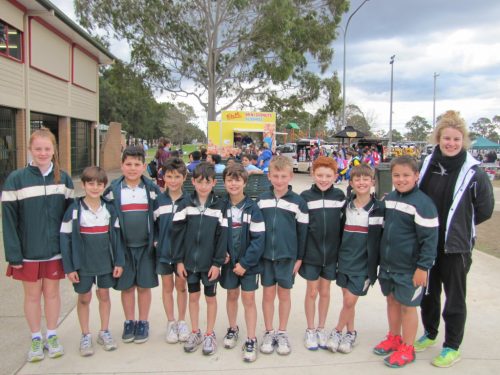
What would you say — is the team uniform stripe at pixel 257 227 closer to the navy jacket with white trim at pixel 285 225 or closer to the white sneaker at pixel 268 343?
the navy jacket with white trim at pixel 285 225

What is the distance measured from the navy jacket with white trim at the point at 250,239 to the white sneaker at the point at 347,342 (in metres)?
0.84

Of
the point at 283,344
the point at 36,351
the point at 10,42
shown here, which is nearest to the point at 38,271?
the point at 36,351

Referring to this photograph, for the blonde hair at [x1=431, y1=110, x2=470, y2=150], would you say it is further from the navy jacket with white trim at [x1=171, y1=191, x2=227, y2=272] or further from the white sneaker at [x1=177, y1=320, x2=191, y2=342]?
the white sneaker at [x1=177, y1=320, x2=191, y2=342]

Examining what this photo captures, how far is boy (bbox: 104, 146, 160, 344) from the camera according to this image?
11.1 feet

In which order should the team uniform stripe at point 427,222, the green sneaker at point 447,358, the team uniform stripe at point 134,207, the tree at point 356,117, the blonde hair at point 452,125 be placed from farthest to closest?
the tree at point 356,117, the team uniform stripe at point 134,207, the blonde hair at point 452,125, the green sneaker at point 447,358, the team uniform stripe at point 427,222

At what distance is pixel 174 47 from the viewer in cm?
2377

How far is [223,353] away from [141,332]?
2.33 ft

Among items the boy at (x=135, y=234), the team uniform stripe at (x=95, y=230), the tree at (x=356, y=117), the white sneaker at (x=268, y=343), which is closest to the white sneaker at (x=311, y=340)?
the white sneaker at (x=268, y=343)

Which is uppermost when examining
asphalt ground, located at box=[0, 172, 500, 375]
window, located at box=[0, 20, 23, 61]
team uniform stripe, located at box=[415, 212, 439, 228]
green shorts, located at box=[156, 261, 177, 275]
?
window, located at box=[0, 20, 23, 61]

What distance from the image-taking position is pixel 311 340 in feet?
11.0

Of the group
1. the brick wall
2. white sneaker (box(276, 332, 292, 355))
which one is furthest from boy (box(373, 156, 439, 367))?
the brick wall

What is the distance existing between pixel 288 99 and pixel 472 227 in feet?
74.4

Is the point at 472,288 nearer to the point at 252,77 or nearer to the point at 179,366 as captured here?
the point at 179,366

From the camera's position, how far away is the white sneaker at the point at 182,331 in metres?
3.43
